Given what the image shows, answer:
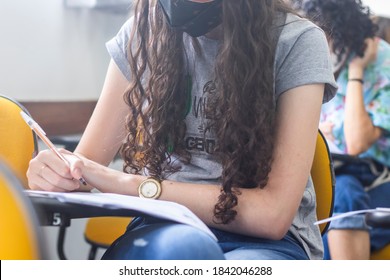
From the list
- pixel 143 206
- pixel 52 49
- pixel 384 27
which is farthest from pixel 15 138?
pixel 384 27

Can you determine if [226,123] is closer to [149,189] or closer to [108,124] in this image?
[149,189]

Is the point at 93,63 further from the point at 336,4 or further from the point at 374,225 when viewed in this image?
the point at 374,225

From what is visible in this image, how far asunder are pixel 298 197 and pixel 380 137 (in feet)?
3.07

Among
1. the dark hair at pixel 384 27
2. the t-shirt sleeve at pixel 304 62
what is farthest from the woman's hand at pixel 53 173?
the dark hair at pixel 384 27

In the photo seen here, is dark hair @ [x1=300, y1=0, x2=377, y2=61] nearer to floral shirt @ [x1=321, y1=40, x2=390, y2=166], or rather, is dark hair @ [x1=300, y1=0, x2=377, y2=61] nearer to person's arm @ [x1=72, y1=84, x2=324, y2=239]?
floral shirt @ [x1=321, y1=40, x2=390, y2=166]

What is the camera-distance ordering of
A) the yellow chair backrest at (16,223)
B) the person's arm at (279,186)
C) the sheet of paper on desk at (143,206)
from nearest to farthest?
1. the yellow chair backrest at (16,223)
2. the sheet of paper on desk at (143,206)
3. the person's arm at (279,186)

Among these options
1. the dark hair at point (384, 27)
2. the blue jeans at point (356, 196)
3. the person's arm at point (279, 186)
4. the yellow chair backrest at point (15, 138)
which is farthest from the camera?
the dark hair at point (384, 27)

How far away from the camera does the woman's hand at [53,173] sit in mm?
930

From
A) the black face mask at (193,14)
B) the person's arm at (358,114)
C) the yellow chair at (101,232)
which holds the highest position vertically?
the black face mask at (193,14)

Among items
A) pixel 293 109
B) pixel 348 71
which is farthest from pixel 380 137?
pixel 293 109

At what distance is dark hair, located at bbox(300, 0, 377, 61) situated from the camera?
171cm

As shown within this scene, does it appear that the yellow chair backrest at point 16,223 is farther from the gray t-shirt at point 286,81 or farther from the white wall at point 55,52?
the white wall at point 55,52

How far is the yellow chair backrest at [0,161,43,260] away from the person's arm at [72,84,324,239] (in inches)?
11.4

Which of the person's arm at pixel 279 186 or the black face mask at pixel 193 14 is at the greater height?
the black face mask at pixel 193 14
